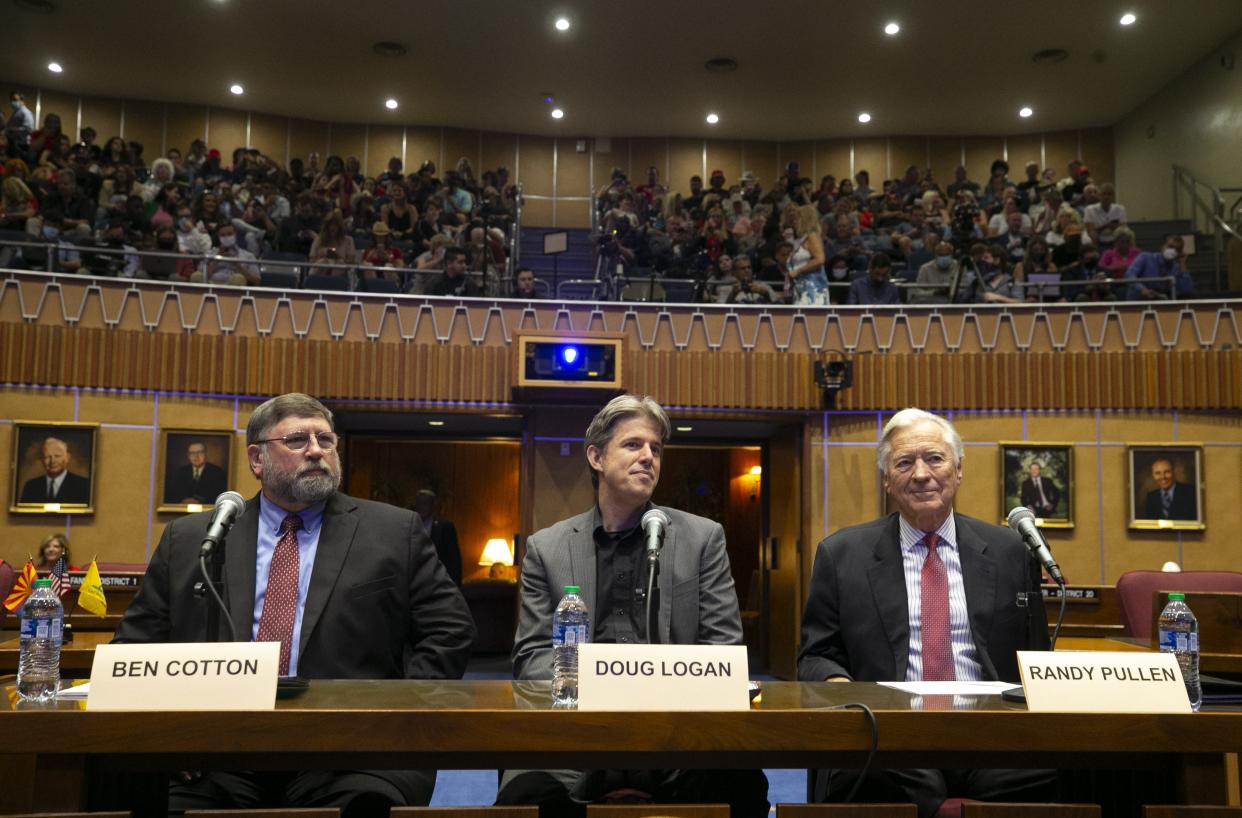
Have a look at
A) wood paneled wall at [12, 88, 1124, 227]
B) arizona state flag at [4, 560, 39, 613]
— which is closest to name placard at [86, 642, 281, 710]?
arizona state flag at [4, 560, 39, 613]

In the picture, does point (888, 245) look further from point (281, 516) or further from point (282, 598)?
point (282, 598)

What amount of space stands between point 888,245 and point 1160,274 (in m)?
2.71

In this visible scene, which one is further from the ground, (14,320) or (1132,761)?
(14,320)

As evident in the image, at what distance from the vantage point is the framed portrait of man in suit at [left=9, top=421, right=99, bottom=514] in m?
7.88

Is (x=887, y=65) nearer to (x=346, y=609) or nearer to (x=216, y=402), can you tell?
(x=216, y=402)

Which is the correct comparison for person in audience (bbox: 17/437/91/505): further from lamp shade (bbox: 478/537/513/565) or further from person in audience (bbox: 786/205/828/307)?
person in audience (bbox: 786/205/828/307)

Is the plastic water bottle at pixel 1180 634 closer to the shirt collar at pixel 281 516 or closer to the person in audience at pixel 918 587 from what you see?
the person in audience at pixel 918 587

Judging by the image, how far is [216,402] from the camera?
27.2ft

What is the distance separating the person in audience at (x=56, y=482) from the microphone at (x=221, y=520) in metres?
6.41

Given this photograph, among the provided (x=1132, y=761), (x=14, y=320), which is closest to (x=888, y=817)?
(x=1132, y=761)

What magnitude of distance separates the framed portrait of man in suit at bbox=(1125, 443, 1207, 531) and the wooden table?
7.09 m

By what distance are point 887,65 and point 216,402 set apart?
8953 mm

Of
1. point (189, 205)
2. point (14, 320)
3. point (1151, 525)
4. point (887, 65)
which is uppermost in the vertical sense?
point (887, 65)

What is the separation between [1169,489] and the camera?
8102 mm
